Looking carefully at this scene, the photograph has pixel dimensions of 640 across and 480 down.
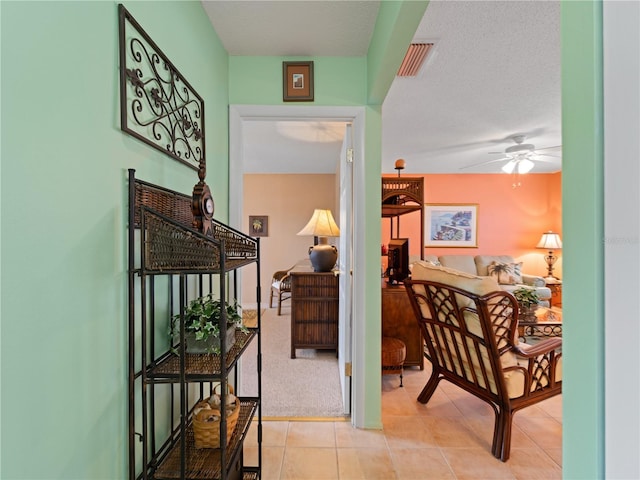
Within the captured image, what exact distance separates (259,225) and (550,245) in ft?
16.1

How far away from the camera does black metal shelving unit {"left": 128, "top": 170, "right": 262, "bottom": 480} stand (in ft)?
3.19

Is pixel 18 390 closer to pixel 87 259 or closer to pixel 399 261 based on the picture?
pixel 87 259

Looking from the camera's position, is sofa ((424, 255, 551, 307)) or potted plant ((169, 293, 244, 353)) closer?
potted plant ((169, 293, 244, 353))

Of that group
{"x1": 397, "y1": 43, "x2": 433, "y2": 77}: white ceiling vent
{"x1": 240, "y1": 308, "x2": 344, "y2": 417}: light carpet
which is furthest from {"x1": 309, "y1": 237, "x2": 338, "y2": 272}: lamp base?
{"x1": 397, "y1": 43, "x2": 433, "y2": 77}: white ceiling vent

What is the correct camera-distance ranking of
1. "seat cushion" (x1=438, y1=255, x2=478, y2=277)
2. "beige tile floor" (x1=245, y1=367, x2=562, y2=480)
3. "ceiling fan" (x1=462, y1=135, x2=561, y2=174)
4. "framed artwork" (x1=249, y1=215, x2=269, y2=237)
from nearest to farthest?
"beige tile floor" (x1=245, y1=367, x2=562, y2=480) → "ceiling fan" (x1=462, y1=135, x2=561, y2=174) → "seat cushion" (x1=438, y1=255, x2=478, y2=277) → "framed artwork" (x1=249, y1=215, x2=269, y2=237)

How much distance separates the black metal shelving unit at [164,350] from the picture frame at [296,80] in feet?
3.53

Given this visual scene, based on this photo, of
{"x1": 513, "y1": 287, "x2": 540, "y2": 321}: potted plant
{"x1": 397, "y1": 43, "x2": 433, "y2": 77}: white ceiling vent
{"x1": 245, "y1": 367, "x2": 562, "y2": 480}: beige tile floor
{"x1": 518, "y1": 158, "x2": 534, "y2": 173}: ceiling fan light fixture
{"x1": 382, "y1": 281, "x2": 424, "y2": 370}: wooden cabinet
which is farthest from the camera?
{"x1": 518, "y1": 158, "x2": 534, "y2": 173}: ceiling fan light fixture

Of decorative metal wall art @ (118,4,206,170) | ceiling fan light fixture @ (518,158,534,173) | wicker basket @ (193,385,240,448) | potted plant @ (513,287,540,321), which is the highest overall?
ceiling fan light fixture @ (518,158,534,173)

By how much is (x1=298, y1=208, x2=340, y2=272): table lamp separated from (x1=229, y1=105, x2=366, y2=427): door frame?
39.9 inches

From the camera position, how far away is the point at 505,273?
4.96 meters

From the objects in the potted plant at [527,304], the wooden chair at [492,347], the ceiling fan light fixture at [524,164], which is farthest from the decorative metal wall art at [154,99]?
the ceiling fan light fixture at [524,164]

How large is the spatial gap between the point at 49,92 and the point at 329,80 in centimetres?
162

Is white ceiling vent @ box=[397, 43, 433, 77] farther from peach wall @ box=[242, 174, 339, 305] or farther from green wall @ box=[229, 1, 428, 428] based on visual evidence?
peach wall @ box=[242, 174, 339, 305]

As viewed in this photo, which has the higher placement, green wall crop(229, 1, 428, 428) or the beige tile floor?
green wall crop(229, 1, 428, 428)
